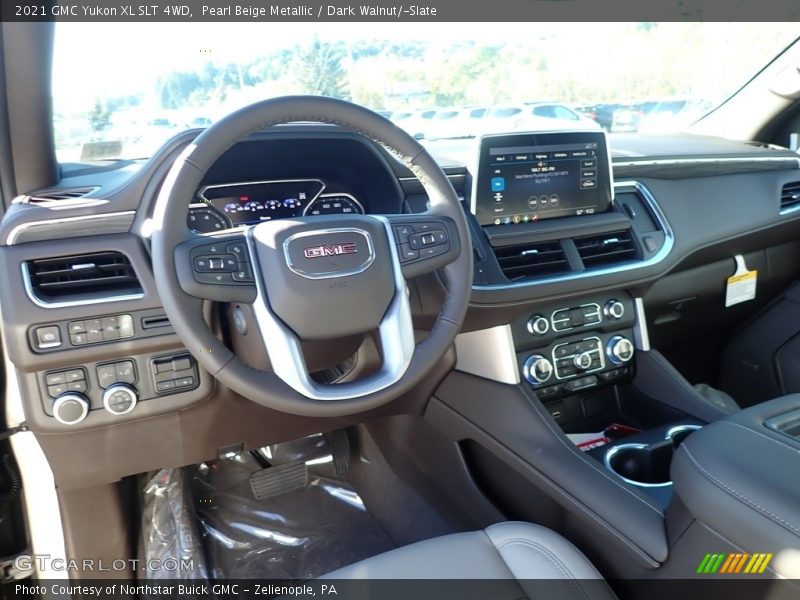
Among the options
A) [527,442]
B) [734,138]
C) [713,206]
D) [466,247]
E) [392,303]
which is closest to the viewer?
[392,303]

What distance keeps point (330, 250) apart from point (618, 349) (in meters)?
1.12

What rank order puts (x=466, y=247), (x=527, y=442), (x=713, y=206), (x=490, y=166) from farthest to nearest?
1. (x=713, y=206)
2. (x=490, y=166)
3. (x=527, y=442)
4. (x=466, y=247)

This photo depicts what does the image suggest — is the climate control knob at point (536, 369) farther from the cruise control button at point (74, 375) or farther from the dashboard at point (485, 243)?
the cruise control button at point (74, 375)

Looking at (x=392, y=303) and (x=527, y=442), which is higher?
(x=392, y=303)

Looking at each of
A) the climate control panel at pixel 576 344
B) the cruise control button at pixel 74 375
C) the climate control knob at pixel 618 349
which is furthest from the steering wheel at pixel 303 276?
the climate control knob at pixel 618 349

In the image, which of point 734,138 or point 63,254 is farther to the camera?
point 734,138

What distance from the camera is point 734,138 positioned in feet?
9.45

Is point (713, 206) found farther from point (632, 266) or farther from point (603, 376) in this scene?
point (603, 376)

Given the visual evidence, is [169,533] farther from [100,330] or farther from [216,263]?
[216,263]

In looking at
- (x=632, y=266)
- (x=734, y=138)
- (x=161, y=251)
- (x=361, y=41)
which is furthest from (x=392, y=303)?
(x=734, y=138)

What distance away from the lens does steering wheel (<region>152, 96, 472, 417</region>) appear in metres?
1.11

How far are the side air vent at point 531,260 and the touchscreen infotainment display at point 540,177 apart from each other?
9 centimetres

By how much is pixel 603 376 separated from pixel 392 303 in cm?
99
